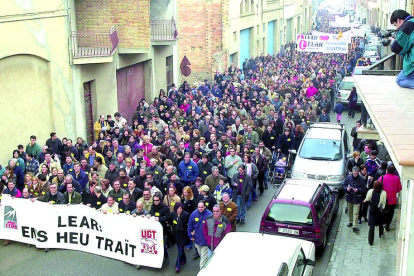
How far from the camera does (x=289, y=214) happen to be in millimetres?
11414

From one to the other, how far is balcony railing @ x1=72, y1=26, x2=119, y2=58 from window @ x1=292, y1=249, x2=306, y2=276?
1187 cm

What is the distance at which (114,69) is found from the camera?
21.1 metres

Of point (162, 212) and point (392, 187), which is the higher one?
point (392, 187)

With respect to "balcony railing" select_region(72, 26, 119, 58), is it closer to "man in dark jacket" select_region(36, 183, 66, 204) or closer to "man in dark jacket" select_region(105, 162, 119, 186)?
"man in dark jacket" select_region(105, 162, 119, 186)

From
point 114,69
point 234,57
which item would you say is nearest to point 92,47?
point 114,69

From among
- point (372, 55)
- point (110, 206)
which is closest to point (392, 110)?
point (110, 206)

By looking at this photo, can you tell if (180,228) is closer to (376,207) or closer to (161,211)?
(161,211)

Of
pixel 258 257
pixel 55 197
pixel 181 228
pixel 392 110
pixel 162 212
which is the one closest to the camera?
pixel 258 257

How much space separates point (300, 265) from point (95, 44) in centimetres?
1359

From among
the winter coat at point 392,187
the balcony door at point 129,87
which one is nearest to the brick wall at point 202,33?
the balcony door at point 129,87

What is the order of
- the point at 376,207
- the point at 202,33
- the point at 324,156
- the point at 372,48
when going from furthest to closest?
the point at 372,48 → the point at 202,33 → the point at 324,156 → the point at 376,207

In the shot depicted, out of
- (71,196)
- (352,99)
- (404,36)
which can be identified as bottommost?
(71,196)

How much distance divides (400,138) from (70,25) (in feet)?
44.4

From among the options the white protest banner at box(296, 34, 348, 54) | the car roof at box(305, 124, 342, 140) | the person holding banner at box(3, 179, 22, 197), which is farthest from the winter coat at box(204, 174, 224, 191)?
the white protest banner at box(296, 34, 348, 54)
